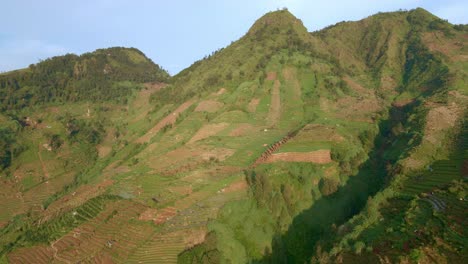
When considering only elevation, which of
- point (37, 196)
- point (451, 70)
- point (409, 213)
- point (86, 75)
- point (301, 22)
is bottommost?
point (37, 196)

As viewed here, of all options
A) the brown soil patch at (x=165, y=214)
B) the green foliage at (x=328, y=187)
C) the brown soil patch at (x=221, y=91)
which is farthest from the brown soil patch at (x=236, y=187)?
the brown soil patch at (x=221, y=91)

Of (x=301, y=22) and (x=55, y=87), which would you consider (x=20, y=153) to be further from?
(x=301, y=22)

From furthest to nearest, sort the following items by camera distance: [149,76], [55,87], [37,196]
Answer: [149,76]
[55,87]
[37,196]

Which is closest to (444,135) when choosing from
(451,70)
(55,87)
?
(451,70)

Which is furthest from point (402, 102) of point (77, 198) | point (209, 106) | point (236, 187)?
point (77, 198)

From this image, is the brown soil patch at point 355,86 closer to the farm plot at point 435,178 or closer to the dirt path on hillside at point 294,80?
the dirt path on hillside at point 294,80

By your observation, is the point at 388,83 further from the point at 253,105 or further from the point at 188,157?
the point at 188,157

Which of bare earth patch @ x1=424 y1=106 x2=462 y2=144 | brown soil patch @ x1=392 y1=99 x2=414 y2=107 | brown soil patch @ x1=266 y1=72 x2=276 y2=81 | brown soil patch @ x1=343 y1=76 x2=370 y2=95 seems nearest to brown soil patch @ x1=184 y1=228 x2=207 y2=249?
bare earth patch @ x1=424 y1=106 x2=462 y2=144
